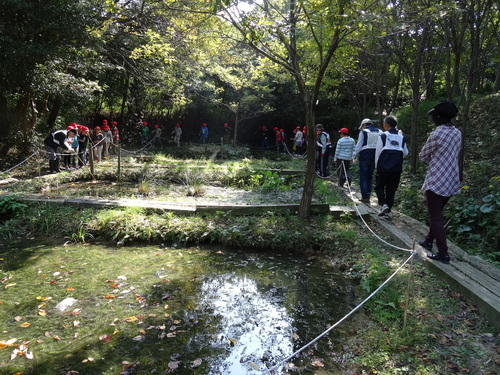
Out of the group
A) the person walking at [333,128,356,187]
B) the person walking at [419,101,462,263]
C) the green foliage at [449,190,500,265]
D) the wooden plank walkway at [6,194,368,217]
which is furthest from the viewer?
the person walking at [333,128,356,187]

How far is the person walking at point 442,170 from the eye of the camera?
13.2ft

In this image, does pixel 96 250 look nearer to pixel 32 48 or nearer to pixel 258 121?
pixel 32 48

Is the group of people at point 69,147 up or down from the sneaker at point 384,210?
up

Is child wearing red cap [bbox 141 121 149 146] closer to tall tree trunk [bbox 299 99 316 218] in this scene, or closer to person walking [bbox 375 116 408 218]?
tall tree trunk [bbox 299 99 316 218]

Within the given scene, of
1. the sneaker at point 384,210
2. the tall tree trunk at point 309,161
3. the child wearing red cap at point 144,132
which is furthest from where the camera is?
the child wearing red cap at point 144,132

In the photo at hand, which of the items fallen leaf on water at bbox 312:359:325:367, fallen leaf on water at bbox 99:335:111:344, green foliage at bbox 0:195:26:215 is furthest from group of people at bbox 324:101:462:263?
green foliage at bbox 0:195:26:215

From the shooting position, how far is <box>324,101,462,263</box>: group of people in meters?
4.05

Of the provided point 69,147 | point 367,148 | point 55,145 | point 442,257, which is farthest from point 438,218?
point 69,147

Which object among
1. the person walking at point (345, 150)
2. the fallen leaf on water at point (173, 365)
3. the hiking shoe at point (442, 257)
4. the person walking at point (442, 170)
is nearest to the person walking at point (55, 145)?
the person walking at point (345, 150)

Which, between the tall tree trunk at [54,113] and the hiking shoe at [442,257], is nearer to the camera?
the hiking shoe at [442,257]

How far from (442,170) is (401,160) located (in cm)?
197

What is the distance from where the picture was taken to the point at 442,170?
403cm

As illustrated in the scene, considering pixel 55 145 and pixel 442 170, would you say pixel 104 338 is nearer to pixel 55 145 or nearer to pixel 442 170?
pixel 442 170

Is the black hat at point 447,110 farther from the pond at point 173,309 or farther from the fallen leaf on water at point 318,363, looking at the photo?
the fallen leaf on water at point 318,363
